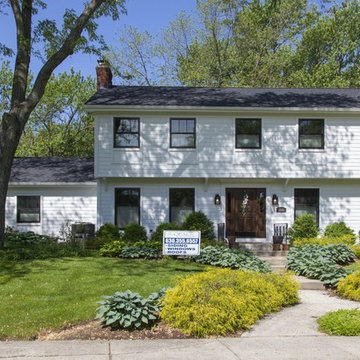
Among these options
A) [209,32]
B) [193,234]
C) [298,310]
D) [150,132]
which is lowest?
[298,310]

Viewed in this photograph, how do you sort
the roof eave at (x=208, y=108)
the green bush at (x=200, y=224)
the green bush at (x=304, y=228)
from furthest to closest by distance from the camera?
the roof eave at (x=208, y=108) → the green bush at (x=304, y=228) → the green bush at (x=200, y=224)

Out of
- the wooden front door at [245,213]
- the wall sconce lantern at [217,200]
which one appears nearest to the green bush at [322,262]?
the wooden front door at [245,213]

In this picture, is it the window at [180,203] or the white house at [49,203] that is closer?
the window at [180,203]

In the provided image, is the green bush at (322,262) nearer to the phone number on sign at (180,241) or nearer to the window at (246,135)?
the phone number on sign at (180,241)

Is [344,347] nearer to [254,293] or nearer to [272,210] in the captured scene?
[254,293]

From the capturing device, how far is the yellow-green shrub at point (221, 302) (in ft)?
22.5

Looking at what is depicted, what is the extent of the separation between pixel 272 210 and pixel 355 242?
11.6 ft

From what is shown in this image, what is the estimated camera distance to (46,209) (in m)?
20.6

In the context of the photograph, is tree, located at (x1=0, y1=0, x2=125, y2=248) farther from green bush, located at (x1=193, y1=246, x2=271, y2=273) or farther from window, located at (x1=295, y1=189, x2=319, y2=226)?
window, located at (x1=295, y1=189, x2=319, y2=226)

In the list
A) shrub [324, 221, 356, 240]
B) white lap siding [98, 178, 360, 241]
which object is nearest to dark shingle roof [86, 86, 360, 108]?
white lap siding [98, 178, 360, 241]

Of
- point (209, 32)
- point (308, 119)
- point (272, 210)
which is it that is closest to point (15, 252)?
point (272, 210)

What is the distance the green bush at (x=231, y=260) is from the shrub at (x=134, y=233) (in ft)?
15.0

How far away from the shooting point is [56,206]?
20.7 m

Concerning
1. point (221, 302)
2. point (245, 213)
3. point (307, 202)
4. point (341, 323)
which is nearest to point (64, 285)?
point (221, 302)
